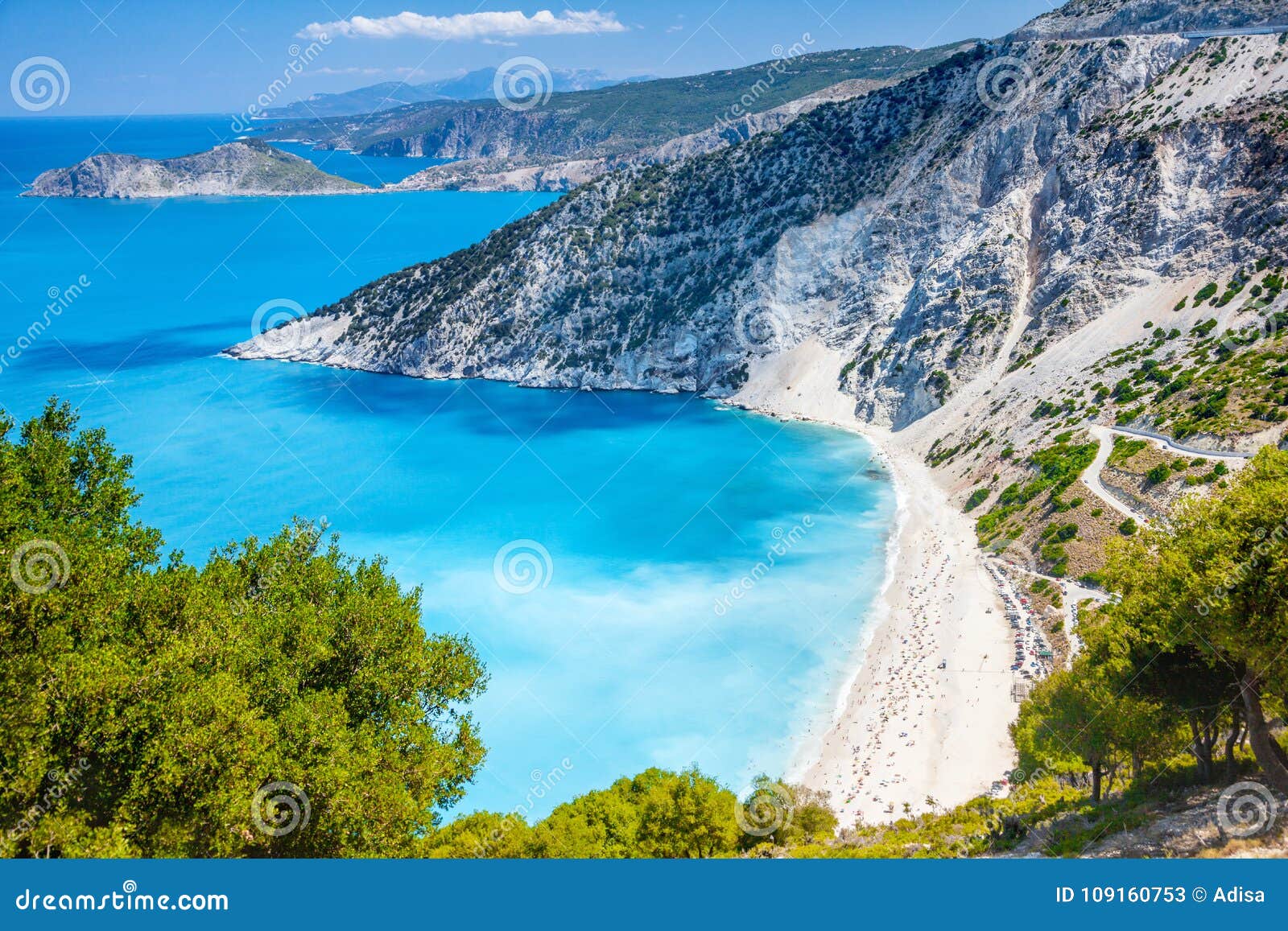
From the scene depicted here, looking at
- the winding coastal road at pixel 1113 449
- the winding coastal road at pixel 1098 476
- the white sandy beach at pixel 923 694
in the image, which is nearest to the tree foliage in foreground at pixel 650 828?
the white sandy beach at pixel 923 694

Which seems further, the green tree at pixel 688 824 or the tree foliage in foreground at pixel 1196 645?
the green tree at pixel 688 824

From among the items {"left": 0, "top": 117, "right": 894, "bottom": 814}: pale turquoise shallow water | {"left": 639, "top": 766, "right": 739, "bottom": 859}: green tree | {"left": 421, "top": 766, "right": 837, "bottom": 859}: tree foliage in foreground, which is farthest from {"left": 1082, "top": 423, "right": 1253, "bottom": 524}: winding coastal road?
{"left": 639, "top": 766, "right": 739, "bottom": 859}: green tree

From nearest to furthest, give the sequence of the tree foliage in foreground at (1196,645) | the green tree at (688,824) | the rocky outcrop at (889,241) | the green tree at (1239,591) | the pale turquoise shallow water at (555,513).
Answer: the green tree at (1239,591), the tree foliage in foreground at (1196,645), the green tree at (688,824), the pale turquoise shallow water at (555,513), the rocky outcrop at (889,241)

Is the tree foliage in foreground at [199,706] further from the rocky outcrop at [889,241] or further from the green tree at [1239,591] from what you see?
the rocky outcrop at [889,241]

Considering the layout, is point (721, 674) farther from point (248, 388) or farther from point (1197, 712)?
point (248, 388)

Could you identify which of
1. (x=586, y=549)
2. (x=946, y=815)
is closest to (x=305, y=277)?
(x=586, y=549)

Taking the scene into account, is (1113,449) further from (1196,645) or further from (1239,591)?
(1239,591)

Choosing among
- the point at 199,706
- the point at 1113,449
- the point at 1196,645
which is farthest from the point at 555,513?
the point at 1196,645
